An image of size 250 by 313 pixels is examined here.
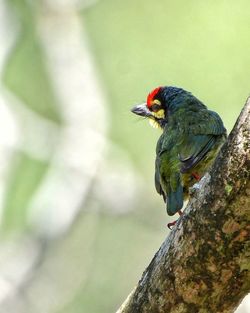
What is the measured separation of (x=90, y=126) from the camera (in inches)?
389

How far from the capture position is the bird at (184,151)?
4.57 metres

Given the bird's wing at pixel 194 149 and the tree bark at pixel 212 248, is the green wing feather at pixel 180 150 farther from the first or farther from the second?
the tree bark at pixel 212 248

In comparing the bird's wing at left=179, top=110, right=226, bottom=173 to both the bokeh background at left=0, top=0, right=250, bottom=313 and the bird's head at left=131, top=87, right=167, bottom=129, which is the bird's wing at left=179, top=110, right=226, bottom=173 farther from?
the bokeh background at left=0, top=0, right=250, bottom=313

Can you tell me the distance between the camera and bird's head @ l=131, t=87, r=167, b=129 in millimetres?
5828

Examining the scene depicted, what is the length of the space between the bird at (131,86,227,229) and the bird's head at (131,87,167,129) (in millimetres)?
340

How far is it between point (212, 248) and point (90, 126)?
7.15m

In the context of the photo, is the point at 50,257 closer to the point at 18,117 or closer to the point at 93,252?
the point at 18,117

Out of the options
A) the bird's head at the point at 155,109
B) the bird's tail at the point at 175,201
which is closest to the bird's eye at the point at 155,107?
the bird's head at the point at 155,109

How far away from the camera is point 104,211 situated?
391 inches

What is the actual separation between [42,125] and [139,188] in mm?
1585

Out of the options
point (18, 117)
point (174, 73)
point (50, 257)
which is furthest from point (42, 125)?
point (50, 257)

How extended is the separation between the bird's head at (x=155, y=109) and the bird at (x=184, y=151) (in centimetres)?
34

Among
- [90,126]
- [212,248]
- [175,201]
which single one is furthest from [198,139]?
[90,126]

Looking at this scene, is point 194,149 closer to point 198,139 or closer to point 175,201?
point 198,139
